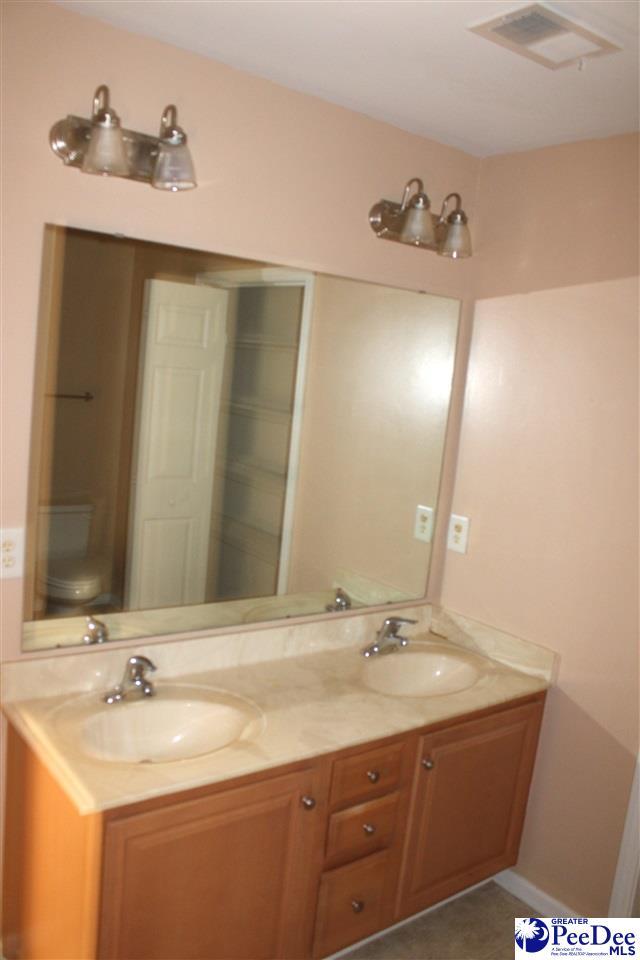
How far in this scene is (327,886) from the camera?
2.05 m

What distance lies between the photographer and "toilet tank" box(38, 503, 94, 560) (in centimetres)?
201

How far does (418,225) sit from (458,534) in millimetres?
1001

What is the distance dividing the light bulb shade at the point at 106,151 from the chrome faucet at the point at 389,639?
152 centimetres

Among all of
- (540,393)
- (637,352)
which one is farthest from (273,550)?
(637,352)

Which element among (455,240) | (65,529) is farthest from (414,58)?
(65,529)

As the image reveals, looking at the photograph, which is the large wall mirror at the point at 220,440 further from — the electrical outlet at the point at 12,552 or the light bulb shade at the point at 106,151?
the light bulb shade at the point at 106,151

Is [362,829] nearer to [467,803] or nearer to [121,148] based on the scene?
[467,803]

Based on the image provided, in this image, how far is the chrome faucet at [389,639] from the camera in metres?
2.58

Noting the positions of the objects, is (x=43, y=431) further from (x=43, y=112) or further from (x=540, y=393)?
(x=540, y=393)

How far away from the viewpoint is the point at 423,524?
9.17 feet

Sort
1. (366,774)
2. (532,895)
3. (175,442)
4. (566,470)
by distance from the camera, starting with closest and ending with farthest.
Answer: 1. (366,774)
2. (175,442)
3. (566,470)
4. (532,895)

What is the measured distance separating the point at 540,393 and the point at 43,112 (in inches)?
60.4

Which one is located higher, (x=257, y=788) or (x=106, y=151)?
(x=106, y=151)

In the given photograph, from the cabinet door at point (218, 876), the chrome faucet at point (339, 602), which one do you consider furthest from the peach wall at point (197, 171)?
the chrome faucet at point (339, 602)
